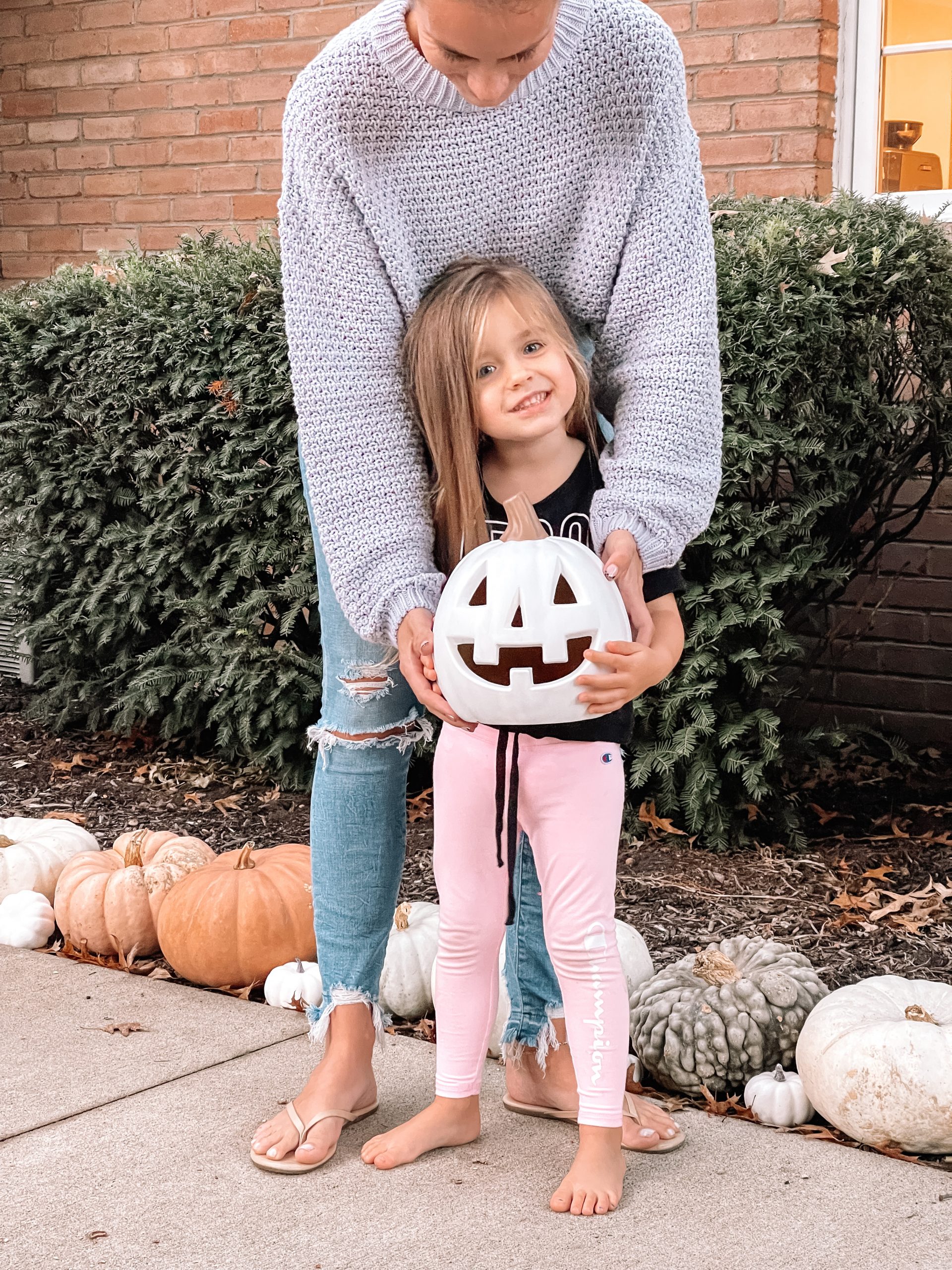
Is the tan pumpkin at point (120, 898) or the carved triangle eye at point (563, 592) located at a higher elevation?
the carved triangle eye at point (563, 592)

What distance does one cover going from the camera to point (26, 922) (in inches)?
140

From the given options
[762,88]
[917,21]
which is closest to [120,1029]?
[762,88]

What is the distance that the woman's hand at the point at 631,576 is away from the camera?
6.99 feet

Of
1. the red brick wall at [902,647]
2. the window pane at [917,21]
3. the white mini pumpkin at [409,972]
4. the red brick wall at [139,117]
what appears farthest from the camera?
the red brick wall at [139,117]

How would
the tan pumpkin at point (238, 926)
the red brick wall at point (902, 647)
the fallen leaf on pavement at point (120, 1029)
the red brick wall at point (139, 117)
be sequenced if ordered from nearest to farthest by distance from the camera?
the fallen leaf on pavement at point (120, 1029)
the tan pumpkin at point (238, 926)
the red brick wall at point (902, 647)
the red brick wall at point (139, 117)

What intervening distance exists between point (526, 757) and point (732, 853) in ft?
6.56

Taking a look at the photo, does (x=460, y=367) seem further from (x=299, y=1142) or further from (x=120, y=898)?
(x=120, y=898)

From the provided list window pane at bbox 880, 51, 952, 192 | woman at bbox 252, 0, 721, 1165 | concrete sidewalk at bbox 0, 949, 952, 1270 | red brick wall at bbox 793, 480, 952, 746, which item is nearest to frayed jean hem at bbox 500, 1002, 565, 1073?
concrete sidewalk at bbox 0, 949, 952, 1270

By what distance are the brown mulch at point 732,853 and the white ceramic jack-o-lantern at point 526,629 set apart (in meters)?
1.50

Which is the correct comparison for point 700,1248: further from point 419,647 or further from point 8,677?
point 8,677

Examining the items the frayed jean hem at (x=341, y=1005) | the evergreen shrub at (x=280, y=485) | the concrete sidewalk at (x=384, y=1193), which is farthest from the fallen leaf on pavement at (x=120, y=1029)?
the evergreen shrub at (x=280, y=485)

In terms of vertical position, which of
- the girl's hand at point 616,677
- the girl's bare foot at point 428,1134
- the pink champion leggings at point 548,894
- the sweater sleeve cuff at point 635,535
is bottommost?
the girl's bare foot at point 428,1134

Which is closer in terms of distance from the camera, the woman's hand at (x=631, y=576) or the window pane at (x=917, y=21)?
the woman's hand at (x=631, y=576)

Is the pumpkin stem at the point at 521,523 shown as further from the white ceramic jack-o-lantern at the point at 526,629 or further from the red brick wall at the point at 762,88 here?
the red brick wall at the point at 762,88
